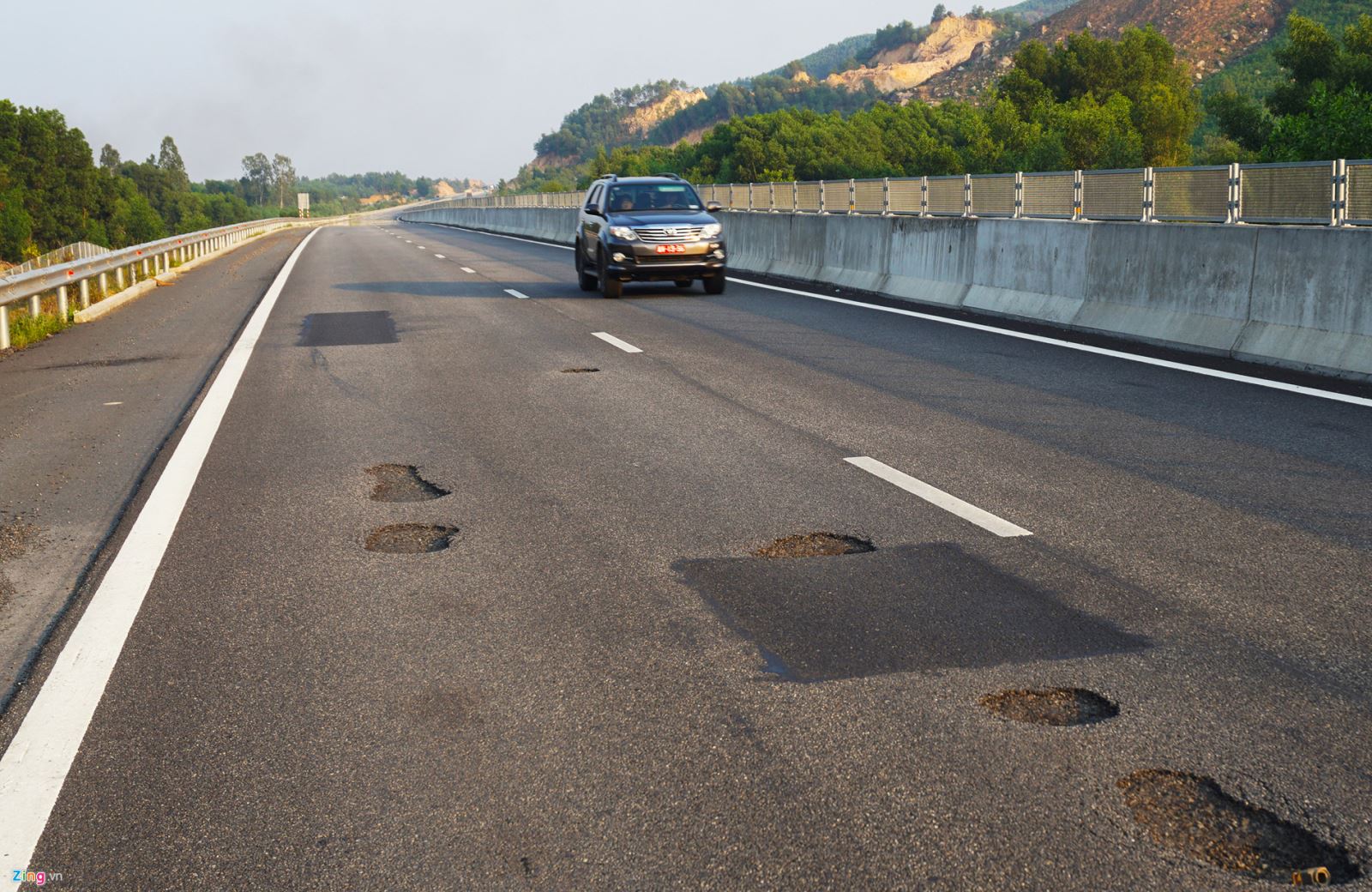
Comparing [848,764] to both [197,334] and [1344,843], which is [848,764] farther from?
[197,334]

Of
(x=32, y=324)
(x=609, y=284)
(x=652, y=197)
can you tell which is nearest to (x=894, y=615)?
(x=32, y=324)

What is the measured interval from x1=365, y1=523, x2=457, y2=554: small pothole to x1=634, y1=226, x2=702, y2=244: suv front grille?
13695 millimetres

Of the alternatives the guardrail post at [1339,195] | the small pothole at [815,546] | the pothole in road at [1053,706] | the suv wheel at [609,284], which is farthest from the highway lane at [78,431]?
the guardrail post at [1339,195]

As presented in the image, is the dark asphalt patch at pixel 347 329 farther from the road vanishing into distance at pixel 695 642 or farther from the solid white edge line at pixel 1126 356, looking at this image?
the solid white edge line at pixel 1126 356

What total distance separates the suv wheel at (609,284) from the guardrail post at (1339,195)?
35.8 feet

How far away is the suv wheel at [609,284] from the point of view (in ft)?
66.5

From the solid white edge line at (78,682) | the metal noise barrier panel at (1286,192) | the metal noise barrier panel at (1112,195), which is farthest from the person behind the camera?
the metal noise barrier panel at (1112,195)

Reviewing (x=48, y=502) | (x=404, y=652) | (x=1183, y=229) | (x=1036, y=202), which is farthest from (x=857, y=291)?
(x=404, y=652)

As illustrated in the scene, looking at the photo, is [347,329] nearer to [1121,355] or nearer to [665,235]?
[665,235]

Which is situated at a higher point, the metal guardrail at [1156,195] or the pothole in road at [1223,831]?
the metal guardrail at [1156,195]

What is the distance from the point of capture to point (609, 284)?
20359 mm

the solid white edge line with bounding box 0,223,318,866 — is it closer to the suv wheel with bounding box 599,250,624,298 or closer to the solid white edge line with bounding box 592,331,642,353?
the solid white edge line with bounding box 592,331,642,353

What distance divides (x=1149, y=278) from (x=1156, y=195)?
1.05 meters

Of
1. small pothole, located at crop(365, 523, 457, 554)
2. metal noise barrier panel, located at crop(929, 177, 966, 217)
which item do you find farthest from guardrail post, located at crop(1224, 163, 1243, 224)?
small pothole, located at crop(365, 523, 457, 554)
